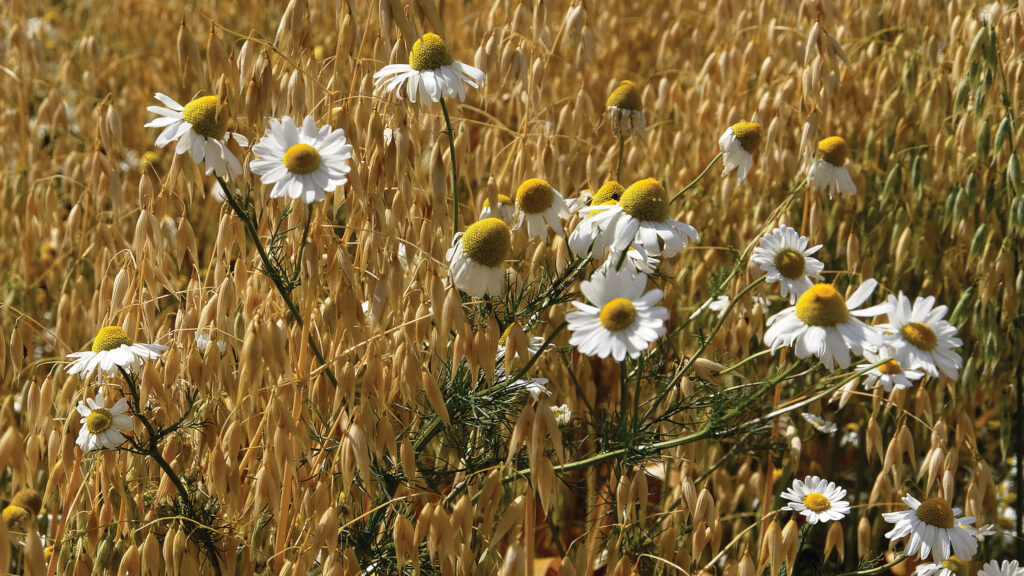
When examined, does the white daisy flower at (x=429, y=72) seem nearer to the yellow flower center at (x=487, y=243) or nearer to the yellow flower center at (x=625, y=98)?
the yellow flower center at (x=487, y=243)

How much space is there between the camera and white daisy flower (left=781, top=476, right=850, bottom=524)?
1245mm

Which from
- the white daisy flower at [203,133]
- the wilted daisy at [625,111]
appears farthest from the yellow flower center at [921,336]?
the white daisy flower at [203,133]

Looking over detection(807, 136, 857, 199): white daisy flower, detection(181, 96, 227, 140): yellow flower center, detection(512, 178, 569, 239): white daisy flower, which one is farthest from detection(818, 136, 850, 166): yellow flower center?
detection(181, 96, 227, 140): yellow flower center

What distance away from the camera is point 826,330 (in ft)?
3.17

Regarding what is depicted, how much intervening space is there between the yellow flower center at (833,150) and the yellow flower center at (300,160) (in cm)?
82

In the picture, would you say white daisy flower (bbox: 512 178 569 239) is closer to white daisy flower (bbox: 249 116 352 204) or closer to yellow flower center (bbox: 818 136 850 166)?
white daisy flower (bbox: 249 116 352 204)

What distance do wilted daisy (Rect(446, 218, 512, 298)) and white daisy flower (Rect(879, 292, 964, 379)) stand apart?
44 centimetres

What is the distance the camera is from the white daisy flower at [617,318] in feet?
2.81

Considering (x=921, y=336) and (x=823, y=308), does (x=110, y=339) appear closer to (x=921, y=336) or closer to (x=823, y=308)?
(x=823, y=308)

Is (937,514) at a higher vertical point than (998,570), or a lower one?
higher

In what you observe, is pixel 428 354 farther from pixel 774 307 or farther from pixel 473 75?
pixel 774 307

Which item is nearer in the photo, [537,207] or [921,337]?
[921,337]

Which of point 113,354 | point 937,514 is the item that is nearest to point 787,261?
point 937,514

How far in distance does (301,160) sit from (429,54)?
0.25 metres
